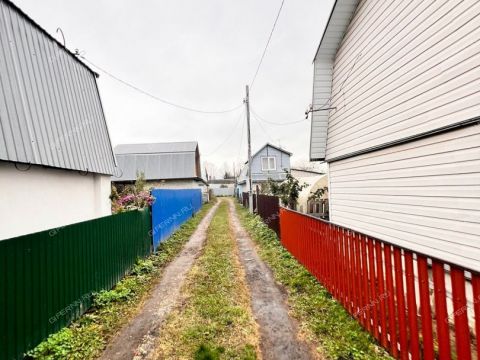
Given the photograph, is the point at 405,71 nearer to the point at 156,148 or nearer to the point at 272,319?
the point at 272,319

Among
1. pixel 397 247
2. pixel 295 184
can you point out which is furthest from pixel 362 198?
pixel 295 184

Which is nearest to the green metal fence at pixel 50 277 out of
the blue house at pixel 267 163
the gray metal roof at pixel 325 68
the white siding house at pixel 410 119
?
the white siding house at pixel 410 119

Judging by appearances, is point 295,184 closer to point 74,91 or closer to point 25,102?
point 74,91

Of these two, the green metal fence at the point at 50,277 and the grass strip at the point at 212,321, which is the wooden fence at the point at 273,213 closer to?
the grass strip at the point at 212,321

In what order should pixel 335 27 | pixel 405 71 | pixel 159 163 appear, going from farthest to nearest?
pixel 159 163
pixel 335 27
pixel 405 71

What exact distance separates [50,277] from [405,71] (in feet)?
23.2

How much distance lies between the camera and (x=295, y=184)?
43.0ft

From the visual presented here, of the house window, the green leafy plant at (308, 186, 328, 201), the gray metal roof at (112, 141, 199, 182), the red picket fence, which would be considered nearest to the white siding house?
the red picket fence

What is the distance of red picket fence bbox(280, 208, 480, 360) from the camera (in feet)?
7.57

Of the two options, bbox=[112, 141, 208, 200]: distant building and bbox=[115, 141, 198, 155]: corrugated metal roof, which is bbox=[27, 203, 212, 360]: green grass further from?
bbox=[115, 141, 198, 155]: corrugated metal roof

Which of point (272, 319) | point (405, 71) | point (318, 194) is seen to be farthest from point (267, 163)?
point (272, 319)

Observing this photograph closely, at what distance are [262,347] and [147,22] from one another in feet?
38.6

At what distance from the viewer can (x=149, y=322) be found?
4293mm

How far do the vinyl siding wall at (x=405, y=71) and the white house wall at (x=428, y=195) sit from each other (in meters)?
Answer: 0.37
